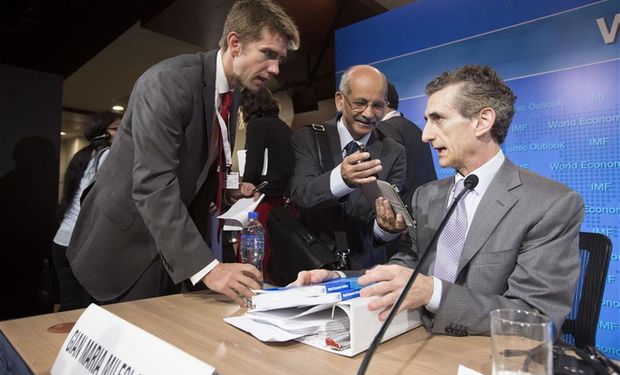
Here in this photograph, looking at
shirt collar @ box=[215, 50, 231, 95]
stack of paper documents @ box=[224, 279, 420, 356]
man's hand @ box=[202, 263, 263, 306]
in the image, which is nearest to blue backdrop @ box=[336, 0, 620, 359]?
stack of paper documents @ box=[224, 279, 420, 356]

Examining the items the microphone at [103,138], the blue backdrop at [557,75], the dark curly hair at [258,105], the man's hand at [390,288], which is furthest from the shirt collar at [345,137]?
the microphone at [103,138]

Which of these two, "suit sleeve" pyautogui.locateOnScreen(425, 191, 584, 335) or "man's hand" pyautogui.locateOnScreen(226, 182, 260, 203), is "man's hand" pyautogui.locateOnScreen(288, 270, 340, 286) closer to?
"suit sleeve" pyautogui.locateOnScreen(425, 191, 584, 335)

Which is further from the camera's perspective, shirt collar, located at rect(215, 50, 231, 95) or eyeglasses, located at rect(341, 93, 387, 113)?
eyeglasses, located at rect(341, 93, 387, 113)

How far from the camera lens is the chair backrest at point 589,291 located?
1.31 metres

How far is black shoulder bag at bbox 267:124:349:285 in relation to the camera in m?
1.77

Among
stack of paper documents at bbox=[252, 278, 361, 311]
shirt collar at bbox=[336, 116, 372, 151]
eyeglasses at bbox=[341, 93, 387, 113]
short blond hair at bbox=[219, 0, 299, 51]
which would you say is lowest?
stack of paper documents at bbox=[252, 278, 361, 311]

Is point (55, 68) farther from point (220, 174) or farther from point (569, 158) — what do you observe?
point (569, 158)

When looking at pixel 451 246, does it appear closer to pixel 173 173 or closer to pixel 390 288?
pixel 390 288

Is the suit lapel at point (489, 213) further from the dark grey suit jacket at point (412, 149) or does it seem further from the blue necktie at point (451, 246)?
the dark grey suit jacket at point (412, 149)

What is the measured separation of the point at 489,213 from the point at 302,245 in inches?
32.1

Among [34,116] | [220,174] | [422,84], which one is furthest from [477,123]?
[34,116]

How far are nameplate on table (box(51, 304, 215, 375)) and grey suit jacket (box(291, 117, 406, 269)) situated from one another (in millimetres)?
1099

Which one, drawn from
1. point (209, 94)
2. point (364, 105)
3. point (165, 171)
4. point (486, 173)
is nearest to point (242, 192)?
point (364, 105)

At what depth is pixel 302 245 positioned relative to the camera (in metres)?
→ 1.79
